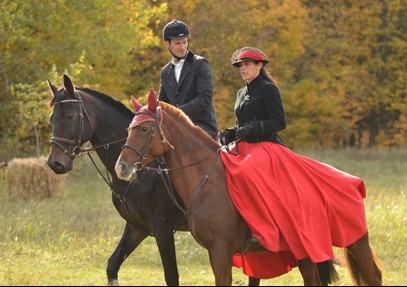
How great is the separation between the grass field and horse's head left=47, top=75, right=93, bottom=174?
1.69 m

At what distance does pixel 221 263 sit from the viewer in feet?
23.9

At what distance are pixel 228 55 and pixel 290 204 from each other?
22914 mm

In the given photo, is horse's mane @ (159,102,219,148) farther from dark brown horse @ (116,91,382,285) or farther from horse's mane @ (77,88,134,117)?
horse's mane @ (77,88,134,117)

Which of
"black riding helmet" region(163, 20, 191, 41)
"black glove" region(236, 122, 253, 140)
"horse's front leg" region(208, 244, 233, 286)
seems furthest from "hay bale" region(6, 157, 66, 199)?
"horse's front leg" region(208, 244, 233, 286)

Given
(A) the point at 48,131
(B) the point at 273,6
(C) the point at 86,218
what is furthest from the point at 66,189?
(B) the point at 273,6

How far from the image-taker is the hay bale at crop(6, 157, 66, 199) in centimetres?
1886

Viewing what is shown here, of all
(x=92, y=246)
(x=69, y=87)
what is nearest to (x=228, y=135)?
(x=69, y=87)

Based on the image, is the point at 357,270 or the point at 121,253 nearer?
the point at 357,270

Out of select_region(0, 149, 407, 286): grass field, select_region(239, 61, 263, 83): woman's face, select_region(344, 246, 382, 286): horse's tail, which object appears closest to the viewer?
select_region(344, 246, 382, 286): horse's tail

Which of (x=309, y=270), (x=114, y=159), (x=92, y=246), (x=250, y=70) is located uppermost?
(x=250, y=70)

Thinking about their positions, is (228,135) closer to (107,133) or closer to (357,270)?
(107,133)

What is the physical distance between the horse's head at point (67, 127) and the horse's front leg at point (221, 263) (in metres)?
2.05

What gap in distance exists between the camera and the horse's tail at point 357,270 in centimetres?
817

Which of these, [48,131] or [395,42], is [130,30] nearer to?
[48,131]
